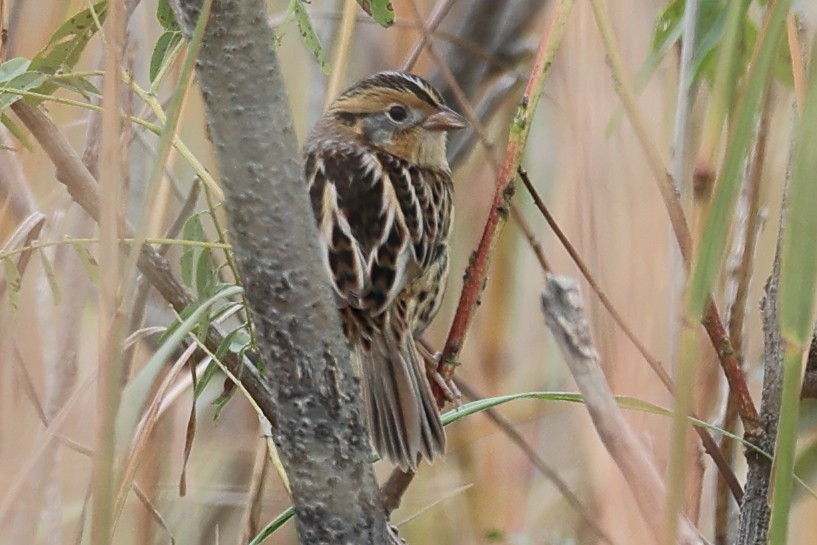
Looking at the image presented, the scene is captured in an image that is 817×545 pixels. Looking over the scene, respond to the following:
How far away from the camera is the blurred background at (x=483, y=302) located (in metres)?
1.24

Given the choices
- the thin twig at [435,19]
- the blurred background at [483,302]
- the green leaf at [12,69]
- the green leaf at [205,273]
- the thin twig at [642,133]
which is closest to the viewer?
the thin twig at [642,133]

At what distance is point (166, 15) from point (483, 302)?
88 centimetres

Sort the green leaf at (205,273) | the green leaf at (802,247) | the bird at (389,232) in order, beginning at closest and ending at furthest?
1. the green leaf at (802,247)
2. the green leaf at (205,273)
3. the bird at (389,232)

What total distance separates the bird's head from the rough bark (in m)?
0.84

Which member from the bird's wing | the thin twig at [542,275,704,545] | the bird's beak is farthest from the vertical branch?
the bird's beak

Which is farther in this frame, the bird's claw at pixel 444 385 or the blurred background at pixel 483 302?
the blurred background at pixel 483 302

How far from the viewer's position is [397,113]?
4.74 feet

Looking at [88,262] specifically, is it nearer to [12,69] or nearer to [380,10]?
[12,69]

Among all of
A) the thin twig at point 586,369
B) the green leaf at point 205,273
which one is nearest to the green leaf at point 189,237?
the green leaf at point 205,273

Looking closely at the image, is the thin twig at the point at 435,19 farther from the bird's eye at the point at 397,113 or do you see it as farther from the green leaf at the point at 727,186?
the green leaf at the point at 727,186

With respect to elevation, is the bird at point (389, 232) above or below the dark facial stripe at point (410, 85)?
below

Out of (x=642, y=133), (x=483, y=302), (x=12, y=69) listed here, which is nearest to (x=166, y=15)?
(x=12, y=69)

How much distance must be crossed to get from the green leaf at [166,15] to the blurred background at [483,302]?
219 mm

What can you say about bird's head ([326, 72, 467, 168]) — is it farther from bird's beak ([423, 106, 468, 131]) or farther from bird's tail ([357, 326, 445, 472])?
bird's tail ([357, 326, 445, 472])
